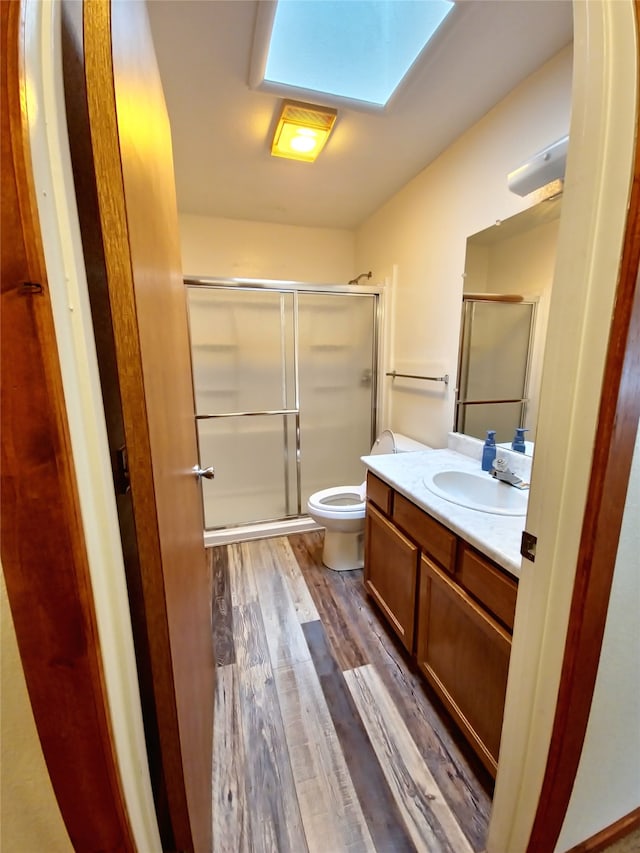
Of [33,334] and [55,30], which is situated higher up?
[55,30]

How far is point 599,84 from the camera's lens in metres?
0.55

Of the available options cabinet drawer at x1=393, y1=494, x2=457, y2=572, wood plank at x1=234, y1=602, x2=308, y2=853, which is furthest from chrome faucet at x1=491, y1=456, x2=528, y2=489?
wood plank at x1=234, y1=602, x2=308, y2=853

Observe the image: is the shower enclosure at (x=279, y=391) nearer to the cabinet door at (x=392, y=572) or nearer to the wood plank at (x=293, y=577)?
the wood plank at (x=293, y=577)

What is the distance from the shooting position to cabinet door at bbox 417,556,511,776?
3.37 ft

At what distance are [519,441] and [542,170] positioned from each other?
1.08 meters

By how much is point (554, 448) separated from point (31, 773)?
918 millimetres

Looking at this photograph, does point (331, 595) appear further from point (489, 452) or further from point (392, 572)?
A: point (489, 452)

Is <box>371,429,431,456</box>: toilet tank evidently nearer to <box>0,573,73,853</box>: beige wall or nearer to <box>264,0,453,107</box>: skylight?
<box>264,0,453,107</box>: skylight

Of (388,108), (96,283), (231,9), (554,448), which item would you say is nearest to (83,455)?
(96,283)

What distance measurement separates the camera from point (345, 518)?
2.05 metres

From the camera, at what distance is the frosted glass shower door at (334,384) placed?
285 centimetres

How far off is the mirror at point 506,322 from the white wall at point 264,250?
5.18 ft

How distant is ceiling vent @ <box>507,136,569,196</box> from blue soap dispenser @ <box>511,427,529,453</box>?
1.00m

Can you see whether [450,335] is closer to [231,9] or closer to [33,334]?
[231,9]
